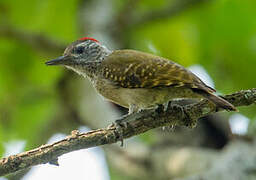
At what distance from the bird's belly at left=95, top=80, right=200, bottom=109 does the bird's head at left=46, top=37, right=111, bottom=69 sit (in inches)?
34.2

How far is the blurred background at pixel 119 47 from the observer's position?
5785mm

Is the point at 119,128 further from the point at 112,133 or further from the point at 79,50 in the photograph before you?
the point at 79,50

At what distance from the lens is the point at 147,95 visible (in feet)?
15.1

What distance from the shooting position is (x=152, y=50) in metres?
7.80

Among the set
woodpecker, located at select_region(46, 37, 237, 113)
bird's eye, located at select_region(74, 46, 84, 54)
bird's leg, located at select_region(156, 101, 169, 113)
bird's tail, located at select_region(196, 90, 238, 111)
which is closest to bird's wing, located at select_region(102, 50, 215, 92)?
woodpecker, located at select_region(46, 37, 237, 113)

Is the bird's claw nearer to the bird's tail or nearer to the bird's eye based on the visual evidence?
the bird's tail

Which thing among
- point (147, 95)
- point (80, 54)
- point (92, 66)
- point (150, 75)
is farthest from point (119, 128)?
point (80, 54)

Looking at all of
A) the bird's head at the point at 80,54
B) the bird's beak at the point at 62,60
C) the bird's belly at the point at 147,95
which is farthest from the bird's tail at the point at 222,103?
the bird's beak at the point at 62,60

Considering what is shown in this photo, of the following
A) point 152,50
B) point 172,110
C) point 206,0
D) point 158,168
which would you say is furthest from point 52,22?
point 172,110

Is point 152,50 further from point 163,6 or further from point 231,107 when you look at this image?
point 231,107

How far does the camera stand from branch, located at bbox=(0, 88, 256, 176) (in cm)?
354

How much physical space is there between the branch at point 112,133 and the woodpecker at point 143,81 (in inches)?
7.7

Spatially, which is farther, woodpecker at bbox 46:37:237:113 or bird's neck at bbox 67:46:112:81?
bird's neck at bbox 67:46:112:81

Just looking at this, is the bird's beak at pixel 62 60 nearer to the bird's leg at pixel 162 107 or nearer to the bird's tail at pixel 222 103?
the bird's leg at pixel 162 107
